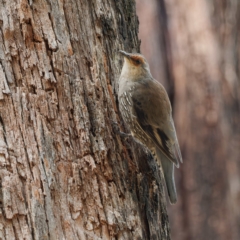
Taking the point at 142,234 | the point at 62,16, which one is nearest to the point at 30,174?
the point at 142,234

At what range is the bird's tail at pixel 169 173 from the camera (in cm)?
411

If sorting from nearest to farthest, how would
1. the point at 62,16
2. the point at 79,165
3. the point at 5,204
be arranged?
the point at 5,204
the point at 79,165
the point at 62,16

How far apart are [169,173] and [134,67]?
0.96 metres

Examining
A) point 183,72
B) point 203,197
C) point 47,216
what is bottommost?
point 203,197

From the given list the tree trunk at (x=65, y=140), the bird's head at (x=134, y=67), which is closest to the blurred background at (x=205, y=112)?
the bird's head at (x=134, y=67)

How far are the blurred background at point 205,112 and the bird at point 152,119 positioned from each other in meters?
3.19

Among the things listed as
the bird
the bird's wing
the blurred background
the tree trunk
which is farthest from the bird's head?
the blurred background

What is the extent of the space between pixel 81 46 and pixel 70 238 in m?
1.33

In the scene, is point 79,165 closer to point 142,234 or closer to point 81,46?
point 142,234

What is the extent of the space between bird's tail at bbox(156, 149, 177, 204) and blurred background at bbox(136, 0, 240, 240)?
3.27 meters

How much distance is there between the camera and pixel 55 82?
3.25 meters

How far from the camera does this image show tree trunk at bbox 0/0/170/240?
2959mm

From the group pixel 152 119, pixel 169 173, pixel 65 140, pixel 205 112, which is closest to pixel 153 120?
pixel 152 119

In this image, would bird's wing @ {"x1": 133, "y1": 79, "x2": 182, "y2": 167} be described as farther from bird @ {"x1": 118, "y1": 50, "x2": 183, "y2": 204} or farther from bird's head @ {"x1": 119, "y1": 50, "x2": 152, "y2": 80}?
bird's head @ {"x1": 119, "y1": 50, "x2": 152, "y2": 80}
